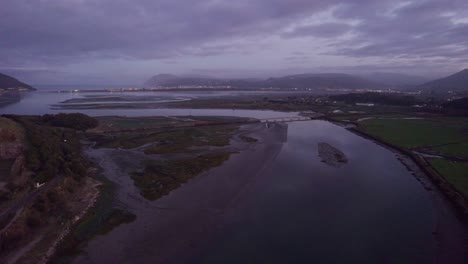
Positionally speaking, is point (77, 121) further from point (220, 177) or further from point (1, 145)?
point (220, 177)

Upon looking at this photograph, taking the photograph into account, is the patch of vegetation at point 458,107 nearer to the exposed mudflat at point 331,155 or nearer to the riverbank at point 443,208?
the riverbank at point 443,208

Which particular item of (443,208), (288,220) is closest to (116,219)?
(288,220)

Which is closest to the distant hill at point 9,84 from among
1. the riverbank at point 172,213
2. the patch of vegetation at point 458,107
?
the riverbank at point 172,213

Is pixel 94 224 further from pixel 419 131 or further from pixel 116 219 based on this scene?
pixel 419 131

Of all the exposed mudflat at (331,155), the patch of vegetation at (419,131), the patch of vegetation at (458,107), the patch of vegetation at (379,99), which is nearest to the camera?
the exposed mudflat at (331,155)

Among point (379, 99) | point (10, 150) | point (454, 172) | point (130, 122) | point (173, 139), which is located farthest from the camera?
point (379, 99)
